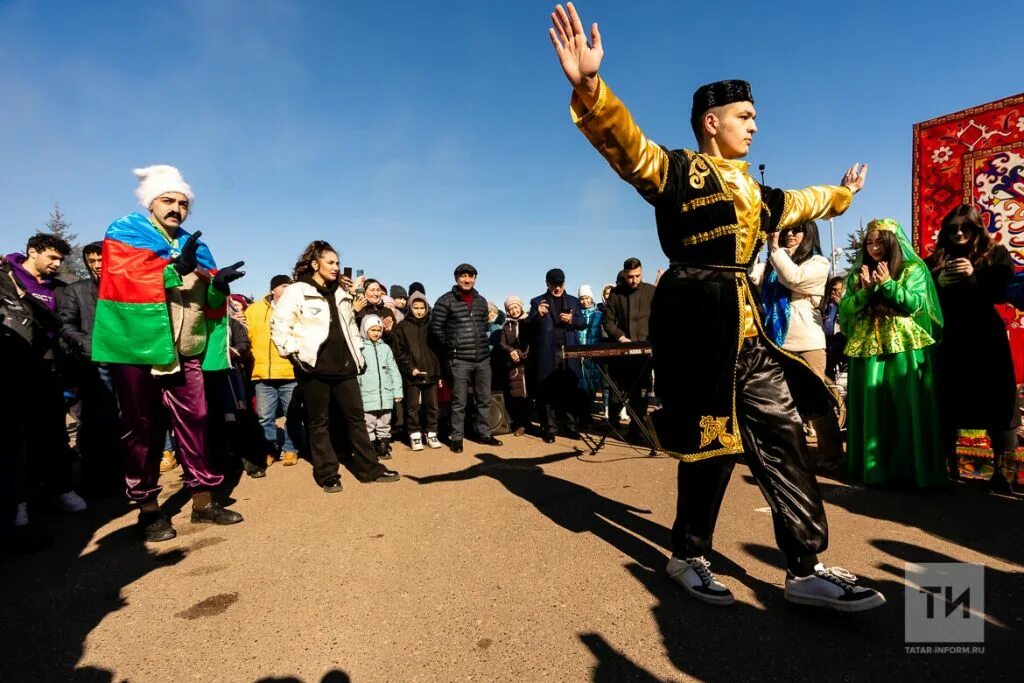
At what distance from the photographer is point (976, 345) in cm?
414

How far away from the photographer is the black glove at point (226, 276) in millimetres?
3799

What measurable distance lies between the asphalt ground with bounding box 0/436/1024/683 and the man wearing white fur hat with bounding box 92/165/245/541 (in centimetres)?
41

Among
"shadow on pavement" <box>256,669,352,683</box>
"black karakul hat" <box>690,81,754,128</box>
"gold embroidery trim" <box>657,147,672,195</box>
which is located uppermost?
"black karakul hat" <box>690,81,754,128</box>

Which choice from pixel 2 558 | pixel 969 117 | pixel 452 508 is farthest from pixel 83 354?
pixel 969 117

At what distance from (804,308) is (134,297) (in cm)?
538

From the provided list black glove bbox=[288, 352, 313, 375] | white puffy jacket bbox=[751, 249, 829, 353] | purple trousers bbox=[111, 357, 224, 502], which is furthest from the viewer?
black glove bbox=[288, 352, 313, 375]

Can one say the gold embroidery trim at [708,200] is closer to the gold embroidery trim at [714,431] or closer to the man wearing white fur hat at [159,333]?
the gold embroidery trim at [714,431]

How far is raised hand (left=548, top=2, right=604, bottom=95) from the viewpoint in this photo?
2.04m

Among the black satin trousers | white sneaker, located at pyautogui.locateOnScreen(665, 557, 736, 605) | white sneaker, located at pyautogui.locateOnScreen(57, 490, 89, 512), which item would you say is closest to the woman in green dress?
the black satin trousers

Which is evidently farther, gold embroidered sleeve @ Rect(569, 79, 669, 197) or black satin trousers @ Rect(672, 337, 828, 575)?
black satin trousers @ Rect(672, 337, 828, 575)

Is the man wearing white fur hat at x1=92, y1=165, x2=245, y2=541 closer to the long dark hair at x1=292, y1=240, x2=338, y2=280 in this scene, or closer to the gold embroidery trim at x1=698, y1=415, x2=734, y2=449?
the long dark hair at x1=292, y1=240, x2=338, y2=280

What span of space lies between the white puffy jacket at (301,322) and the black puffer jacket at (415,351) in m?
1.95

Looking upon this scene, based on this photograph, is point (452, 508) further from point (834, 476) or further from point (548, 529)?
point (834, 476)

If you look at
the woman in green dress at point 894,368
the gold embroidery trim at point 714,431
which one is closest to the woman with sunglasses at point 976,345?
the woman in green dress at point 894,368
